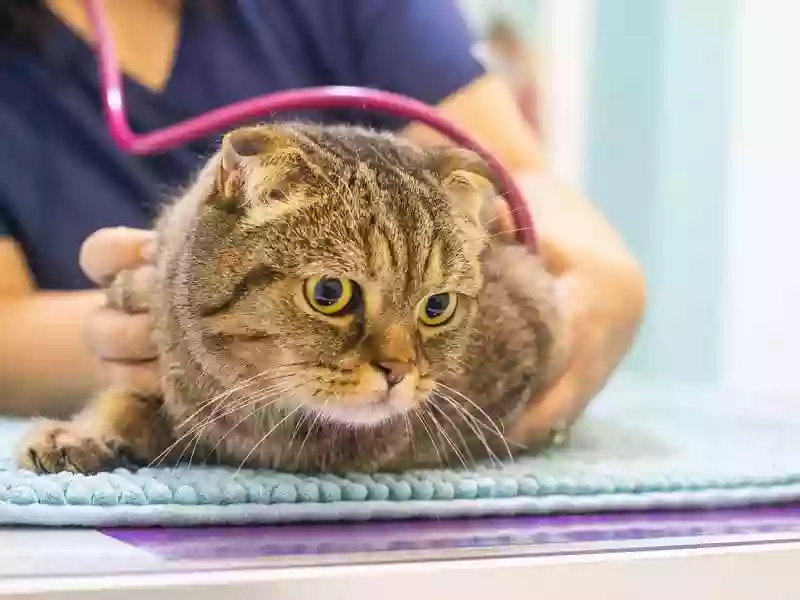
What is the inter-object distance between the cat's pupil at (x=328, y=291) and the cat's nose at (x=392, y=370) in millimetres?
46

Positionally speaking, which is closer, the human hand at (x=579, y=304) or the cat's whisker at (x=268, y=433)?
the cat's whisker at (x=268, y=433)

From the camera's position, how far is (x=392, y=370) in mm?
498

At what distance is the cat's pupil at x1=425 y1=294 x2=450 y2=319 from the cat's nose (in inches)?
2.0

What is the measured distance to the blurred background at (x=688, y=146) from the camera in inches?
49.7

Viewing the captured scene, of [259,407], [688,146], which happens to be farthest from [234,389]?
[688,146]

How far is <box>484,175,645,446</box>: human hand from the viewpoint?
0.67 metres

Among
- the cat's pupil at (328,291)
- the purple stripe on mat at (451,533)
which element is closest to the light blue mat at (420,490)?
the purple stripe on mat at (451,533)

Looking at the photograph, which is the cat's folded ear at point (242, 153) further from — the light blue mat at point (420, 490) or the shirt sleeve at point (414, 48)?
the shirt sleeve at point (414, 48)

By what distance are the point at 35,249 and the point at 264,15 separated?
0.35 m

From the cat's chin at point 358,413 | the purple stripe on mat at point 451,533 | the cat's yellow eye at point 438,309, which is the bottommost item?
the purple stripe on mat at point 451,533

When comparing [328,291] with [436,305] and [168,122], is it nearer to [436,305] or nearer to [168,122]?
[436,305]

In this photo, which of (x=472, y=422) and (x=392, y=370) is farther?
(x=472, y=422)

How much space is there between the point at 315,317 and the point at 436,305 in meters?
0.09

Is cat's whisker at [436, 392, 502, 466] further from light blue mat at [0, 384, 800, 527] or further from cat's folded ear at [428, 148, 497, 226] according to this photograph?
cat's folded ear at [428, 148, 497, 226]
